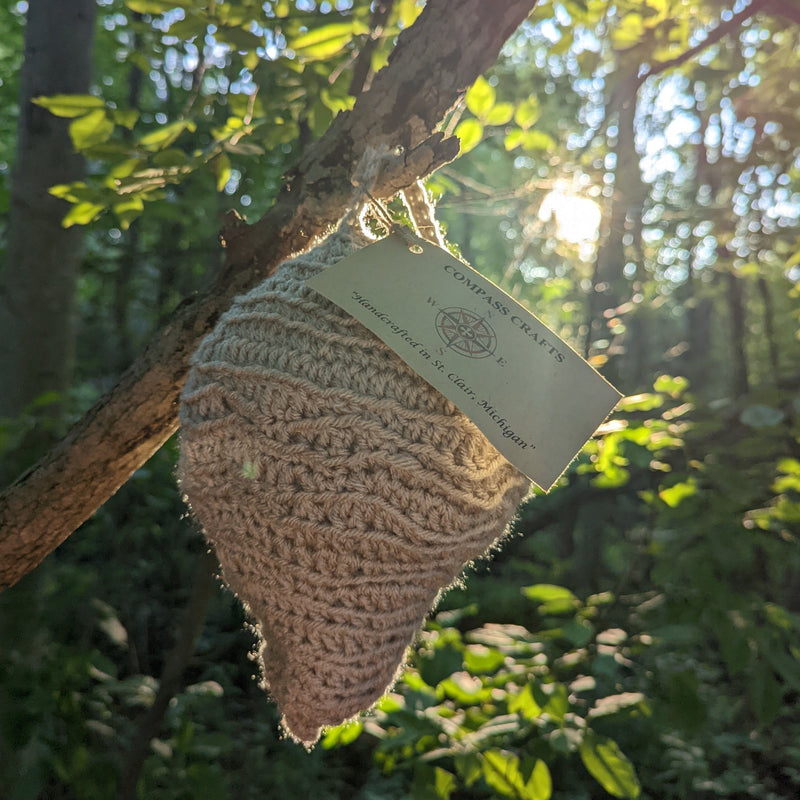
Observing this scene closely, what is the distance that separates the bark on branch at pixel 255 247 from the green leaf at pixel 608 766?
0.69m

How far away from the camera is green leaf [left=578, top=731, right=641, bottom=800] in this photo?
855 mm

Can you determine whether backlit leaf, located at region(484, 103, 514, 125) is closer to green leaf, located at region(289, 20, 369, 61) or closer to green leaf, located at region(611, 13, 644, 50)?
green leaf, located at region(289, 20, 369, 61)

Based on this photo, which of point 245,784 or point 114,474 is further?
point 245,784

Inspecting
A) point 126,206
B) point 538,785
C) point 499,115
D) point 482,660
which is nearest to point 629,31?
point 499,115

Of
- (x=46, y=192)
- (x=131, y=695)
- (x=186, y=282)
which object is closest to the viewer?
(x=46, y=192)

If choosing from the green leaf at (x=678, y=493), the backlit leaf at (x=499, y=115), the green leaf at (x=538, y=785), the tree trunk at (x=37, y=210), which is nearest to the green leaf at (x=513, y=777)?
the green leaf at (x=538, y=785)

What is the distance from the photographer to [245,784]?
1513mm

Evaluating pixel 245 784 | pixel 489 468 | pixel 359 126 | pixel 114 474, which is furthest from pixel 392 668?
pixel 245 784

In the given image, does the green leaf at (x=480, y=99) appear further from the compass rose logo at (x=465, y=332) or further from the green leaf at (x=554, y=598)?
the green leaf at (x=554, y=598)

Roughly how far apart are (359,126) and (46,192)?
799 millimetres

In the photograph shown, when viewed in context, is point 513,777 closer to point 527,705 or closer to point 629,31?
point 527,705

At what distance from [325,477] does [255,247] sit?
0.84 feet

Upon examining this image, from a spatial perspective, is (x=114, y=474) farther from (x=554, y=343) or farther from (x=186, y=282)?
(x=186, y=282)

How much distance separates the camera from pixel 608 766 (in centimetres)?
88
